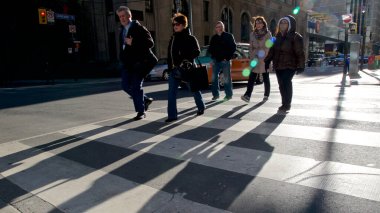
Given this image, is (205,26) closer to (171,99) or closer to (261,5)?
(261,5)

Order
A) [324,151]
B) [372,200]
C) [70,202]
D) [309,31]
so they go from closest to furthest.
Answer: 1. [372,200]
2. [70,202]
3. [324,151]
4. [309,31]

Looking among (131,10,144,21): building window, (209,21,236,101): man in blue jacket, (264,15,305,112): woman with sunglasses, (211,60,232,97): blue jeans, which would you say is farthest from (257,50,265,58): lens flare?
(131,10,144,21): building window

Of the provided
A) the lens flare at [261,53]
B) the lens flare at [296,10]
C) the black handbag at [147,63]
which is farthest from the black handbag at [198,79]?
the lens flare at [296,10]

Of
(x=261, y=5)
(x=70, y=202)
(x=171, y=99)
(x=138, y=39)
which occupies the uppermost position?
(x=261, y=5)

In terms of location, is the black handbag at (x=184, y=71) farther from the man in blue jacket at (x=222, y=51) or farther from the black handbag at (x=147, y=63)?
the man in blue jacket at (x=222, y=51)

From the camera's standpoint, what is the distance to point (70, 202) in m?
2.71

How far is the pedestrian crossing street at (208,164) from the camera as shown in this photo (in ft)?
8.60

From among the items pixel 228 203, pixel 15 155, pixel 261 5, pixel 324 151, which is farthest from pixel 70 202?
pixel 261 5

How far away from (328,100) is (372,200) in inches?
208

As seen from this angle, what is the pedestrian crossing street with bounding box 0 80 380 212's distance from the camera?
262 centimetres

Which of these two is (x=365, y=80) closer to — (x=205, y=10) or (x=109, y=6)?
(x=109, y=6)

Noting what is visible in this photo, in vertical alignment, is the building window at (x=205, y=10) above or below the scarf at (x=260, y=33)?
above

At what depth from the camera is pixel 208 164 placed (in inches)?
135

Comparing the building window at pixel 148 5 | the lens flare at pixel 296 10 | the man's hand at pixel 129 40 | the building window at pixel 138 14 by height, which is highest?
the lens flare at pixel 296 10
